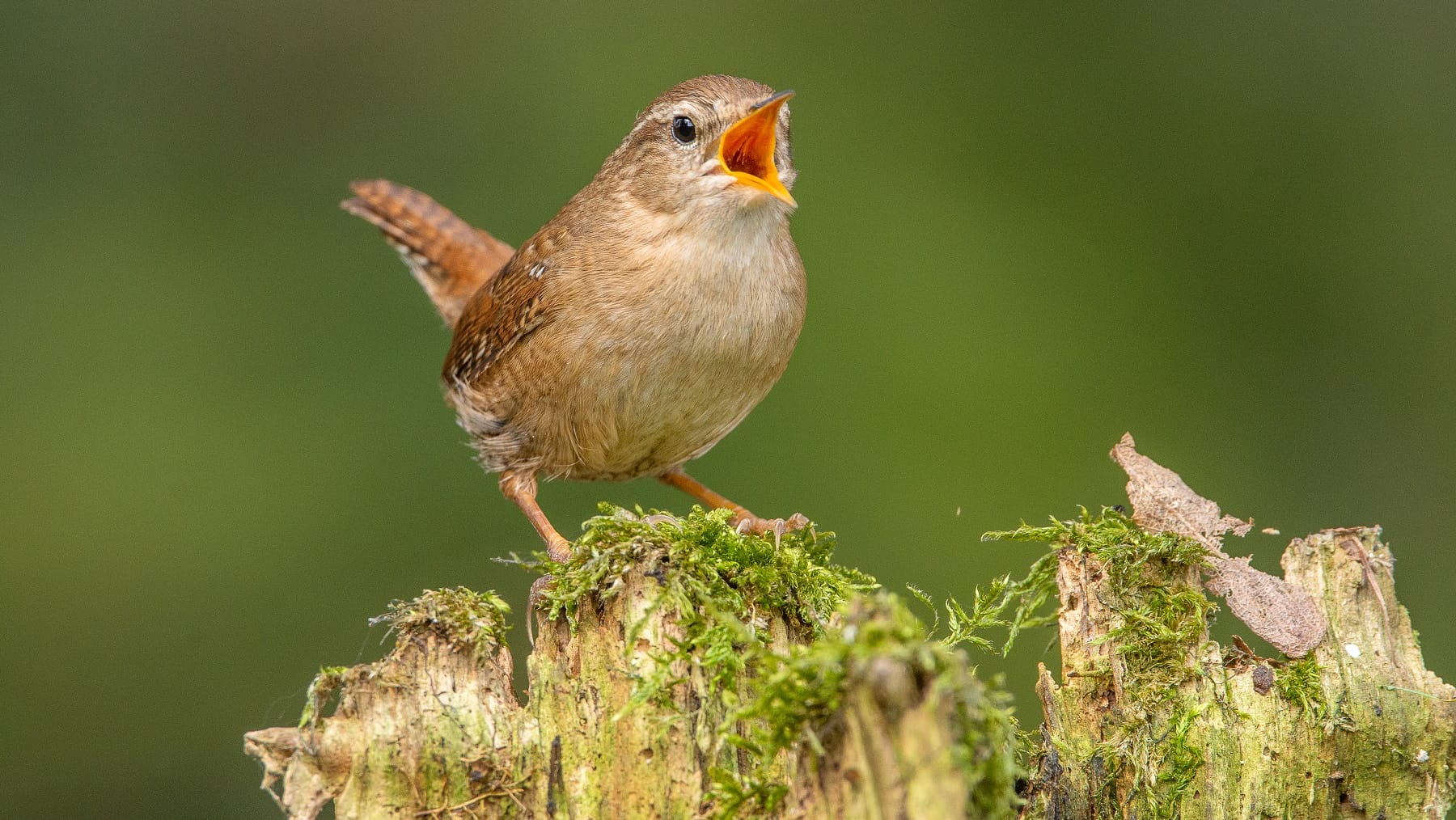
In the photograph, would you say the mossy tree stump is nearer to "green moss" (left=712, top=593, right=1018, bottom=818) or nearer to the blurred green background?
"green moss" (left=712, top=593, right=1018, bottom=818)

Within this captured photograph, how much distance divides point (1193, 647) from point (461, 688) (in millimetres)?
1280

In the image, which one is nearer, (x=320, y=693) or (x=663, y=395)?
(x=320, y=693)

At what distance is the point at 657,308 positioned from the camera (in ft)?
11.7

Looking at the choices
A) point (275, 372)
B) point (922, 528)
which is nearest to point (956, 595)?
point (922, 528)

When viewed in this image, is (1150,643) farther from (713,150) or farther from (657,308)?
(713,150)

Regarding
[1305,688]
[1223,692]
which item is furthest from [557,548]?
[1305,688]

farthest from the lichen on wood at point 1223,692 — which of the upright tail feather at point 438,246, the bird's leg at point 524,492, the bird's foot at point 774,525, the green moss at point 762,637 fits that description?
the upright tail feather at point 438,246

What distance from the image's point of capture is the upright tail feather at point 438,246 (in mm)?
5469

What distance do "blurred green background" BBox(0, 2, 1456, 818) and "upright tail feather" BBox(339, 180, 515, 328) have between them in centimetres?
52

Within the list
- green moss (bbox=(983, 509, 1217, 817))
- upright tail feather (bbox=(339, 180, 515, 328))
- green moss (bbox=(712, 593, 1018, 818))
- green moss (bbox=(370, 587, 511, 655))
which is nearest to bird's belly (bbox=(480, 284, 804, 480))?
green moss (bbox=(983, 509, 1217, 817))

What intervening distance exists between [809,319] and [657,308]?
2428 millimetres

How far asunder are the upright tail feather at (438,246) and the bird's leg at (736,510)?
133cm

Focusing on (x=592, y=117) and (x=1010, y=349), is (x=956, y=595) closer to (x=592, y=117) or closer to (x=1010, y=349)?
(x=1010, y=349)

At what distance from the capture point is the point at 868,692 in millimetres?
1694
